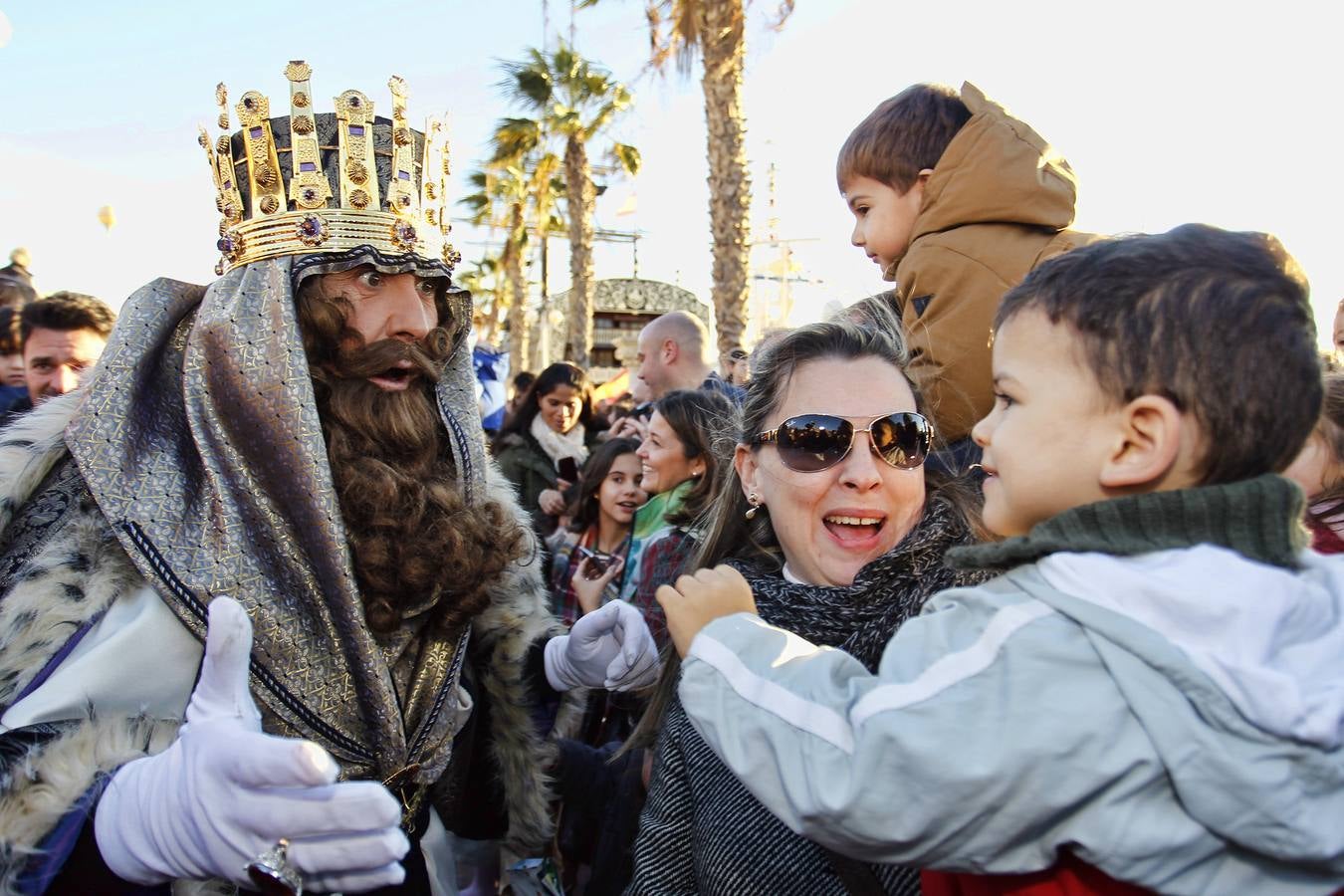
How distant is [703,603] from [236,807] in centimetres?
79

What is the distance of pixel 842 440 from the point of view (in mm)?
2029

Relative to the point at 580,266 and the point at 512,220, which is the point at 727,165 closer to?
the point at 580,266

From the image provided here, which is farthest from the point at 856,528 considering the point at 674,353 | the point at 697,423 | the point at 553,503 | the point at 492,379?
the point at 492,379

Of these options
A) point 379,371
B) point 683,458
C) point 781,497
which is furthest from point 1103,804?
point 683,458

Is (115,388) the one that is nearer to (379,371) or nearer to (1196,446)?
(379,371)

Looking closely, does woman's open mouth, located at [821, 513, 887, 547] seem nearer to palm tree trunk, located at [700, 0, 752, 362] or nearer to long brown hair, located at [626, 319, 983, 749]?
long brown hair, located at [626, 319, 983, 749]

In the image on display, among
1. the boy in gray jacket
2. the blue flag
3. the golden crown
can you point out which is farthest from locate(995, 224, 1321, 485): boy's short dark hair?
the blue flag

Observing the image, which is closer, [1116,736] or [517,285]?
[1116,736]

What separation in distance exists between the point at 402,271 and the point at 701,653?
1.43 m

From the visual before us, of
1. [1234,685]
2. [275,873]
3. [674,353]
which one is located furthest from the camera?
[674,353]

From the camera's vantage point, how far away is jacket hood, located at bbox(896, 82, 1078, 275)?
2467 millimetres

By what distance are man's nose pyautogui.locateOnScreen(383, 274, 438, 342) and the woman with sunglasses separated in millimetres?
844

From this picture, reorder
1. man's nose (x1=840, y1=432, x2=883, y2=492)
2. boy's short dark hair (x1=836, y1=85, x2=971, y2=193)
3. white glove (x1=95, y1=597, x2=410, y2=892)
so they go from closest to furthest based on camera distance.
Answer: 1. white glove (x1=95, y1=597, x2=410, y2=892)
2. man's nose (x1=840, y1=432, x2=883, y2=492)
3. boy's short dark hair (x1=836, y1=85, x2=971, y2=193)

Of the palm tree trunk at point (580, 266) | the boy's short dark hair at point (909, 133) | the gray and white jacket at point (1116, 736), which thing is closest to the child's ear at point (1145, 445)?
the gray and white jacket at point (1116, 736)
